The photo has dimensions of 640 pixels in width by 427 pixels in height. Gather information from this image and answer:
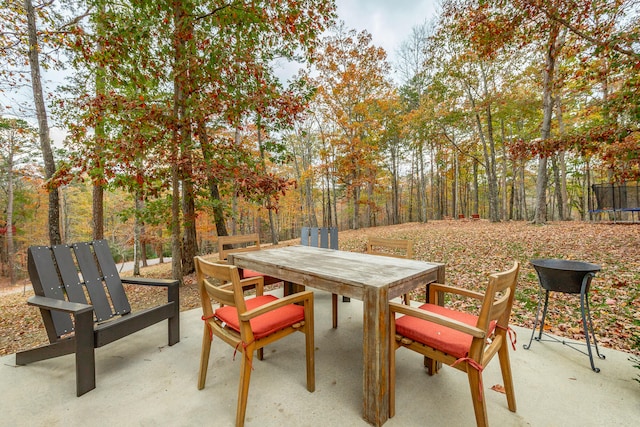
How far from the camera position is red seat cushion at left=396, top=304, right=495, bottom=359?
4.29 feet

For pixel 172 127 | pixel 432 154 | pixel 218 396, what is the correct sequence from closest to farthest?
pixel 218 396 → pixel 172 127 → pixel 432 154

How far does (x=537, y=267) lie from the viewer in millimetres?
1980

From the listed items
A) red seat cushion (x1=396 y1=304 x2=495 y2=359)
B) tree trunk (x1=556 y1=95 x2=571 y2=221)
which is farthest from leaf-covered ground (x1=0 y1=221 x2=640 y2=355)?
tree trunk (x1=556 y1=95 x2=571 y2=221)

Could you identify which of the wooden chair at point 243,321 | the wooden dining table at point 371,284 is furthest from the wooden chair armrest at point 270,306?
the wooden dining table at point 371,284

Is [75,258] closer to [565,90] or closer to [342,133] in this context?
[342,133]

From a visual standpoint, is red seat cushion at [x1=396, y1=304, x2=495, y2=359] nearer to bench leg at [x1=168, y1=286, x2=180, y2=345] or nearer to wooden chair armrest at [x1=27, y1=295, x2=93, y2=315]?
bench leg at [x1=168, y1=286, x2=180, y2=345]

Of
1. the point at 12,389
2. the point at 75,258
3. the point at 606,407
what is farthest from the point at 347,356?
the point at 75,258

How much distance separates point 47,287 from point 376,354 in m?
2.52

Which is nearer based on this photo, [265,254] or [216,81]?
[265,254]

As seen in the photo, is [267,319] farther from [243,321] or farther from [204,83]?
[204,83]

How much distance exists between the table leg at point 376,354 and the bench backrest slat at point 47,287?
2296mm

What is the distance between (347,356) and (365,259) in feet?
2.69

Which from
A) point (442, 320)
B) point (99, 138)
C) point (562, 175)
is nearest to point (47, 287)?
point (99, 138)

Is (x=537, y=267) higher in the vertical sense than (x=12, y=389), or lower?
higher
